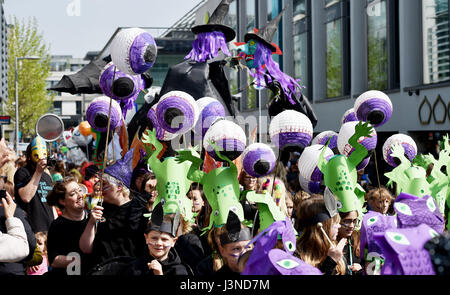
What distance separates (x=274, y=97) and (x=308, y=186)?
2.58 meters

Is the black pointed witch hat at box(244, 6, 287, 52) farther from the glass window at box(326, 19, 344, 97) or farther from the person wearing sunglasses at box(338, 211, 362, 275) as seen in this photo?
the glass window at box(326, 19, 344, 97)

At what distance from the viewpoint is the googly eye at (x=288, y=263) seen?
8.04 feet

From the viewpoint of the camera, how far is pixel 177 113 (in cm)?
597

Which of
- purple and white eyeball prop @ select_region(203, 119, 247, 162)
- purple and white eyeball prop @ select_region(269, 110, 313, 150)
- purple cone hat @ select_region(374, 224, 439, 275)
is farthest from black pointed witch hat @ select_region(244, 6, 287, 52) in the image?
purple cone hat @ select_region(374, 224, 439, 275)

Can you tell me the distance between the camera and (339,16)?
73.3ft

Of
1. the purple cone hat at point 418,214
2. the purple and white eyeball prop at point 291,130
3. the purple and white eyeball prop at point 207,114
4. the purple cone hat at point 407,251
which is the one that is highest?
the purple and white eyeball prop at point 207,114

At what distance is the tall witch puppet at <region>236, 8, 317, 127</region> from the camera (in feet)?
26.2

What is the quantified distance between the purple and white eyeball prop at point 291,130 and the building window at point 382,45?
1402cm

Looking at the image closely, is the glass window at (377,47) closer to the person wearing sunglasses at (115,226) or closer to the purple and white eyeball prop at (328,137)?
the purple and white eyeball prop at (328,137)

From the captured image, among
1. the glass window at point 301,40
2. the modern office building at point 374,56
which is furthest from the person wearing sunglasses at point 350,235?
the glass window at point 301,40

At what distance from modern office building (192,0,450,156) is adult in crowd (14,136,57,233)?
4.54 meters

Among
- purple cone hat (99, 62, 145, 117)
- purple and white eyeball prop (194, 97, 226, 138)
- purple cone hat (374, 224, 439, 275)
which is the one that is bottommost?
purple cone hat (374, 224, 439, 275)

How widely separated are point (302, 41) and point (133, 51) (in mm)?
20325
